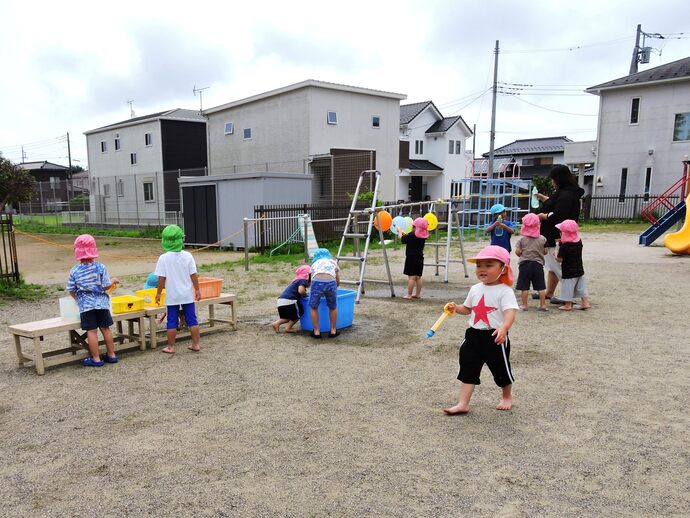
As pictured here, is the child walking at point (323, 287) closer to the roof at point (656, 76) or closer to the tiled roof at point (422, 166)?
the roof at point (656, 76)

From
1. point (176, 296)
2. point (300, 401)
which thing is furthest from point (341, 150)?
point (300, 401)

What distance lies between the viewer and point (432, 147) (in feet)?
136

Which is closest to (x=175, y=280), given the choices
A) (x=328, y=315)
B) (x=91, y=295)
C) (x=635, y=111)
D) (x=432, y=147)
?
(x=91, y=295)

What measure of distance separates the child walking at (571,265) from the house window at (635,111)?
73.0ft

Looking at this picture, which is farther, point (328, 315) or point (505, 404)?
point (328, 315)

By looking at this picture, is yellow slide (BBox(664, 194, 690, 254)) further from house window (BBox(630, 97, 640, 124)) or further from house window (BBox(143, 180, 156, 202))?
house window (BBox(143, 180, 156, 202))

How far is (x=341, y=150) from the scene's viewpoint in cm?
2220

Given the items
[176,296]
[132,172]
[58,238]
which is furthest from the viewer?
[132,172]

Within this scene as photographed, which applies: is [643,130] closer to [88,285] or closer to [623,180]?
[623,180]

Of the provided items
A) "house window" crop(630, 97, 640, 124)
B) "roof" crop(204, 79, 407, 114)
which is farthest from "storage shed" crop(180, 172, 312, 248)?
"house window" crop(630, 97, 640, 124)

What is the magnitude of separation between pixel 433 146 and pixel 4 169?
95.5 feet

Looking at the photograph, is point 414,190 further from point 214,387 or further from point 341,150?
point 214,387

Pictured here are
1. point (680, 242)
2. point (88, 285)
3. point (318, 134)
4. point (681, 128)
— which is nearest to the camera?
point (88, 285)

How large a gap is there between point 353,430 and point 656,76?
28011 millimetres
